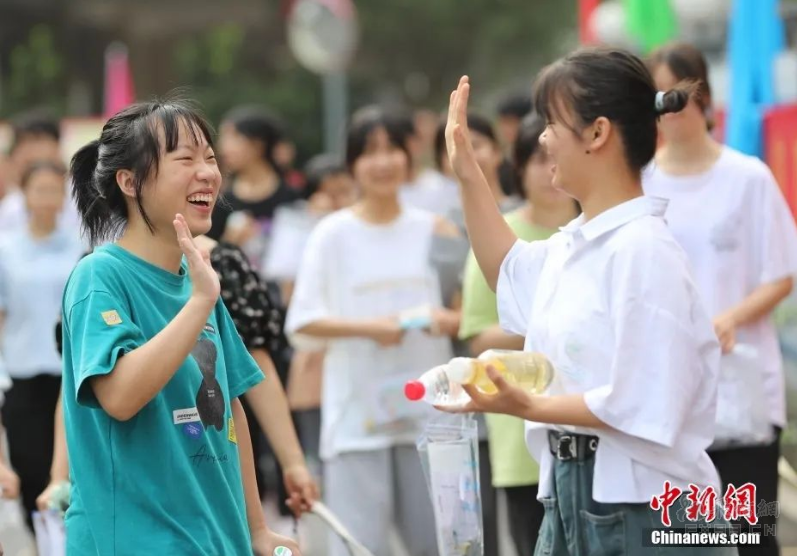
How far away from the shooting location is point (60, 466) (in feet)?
14.1

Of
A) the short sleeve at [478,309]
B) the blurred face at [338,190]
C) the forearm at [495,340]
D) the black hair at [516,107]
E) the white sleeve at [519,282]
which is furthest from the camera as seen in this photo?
the blurred face at [338,190]

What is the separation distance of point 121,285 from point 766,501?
225 cm

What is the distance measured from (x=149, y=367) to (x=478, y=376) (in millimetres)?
724

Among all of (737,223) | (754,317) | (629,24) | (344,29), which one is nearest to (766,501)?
(754,317)

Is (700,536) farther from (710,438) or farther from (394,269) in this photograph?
(394,269)

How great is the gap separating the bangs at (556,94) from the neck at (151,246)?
0.94m

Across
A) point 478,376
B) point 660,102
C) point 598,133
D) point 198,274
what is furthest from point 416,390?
point 660,102

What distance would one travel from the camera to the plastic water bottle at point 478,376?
306cm

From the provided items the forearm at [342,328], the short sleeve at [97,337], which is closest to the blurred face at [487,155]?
the forearm at [342,328]

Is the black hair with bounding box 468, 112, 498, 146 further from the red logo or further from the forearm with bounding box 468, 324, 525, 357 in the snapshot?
the red logo

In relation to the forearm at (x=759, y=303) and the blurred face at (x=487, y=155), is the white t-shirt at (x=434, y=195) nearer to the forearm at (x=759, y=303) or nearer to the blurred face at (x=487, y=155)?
the blurred face at (x=487, y=155)

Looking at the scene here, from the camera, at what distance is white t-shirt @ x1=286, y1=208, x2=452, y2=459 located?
218 inches

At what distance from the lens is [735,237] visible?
4.46m

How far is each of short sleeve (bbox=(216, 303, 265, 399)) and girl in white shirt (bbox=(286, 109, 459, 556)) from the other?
2.04 meters
